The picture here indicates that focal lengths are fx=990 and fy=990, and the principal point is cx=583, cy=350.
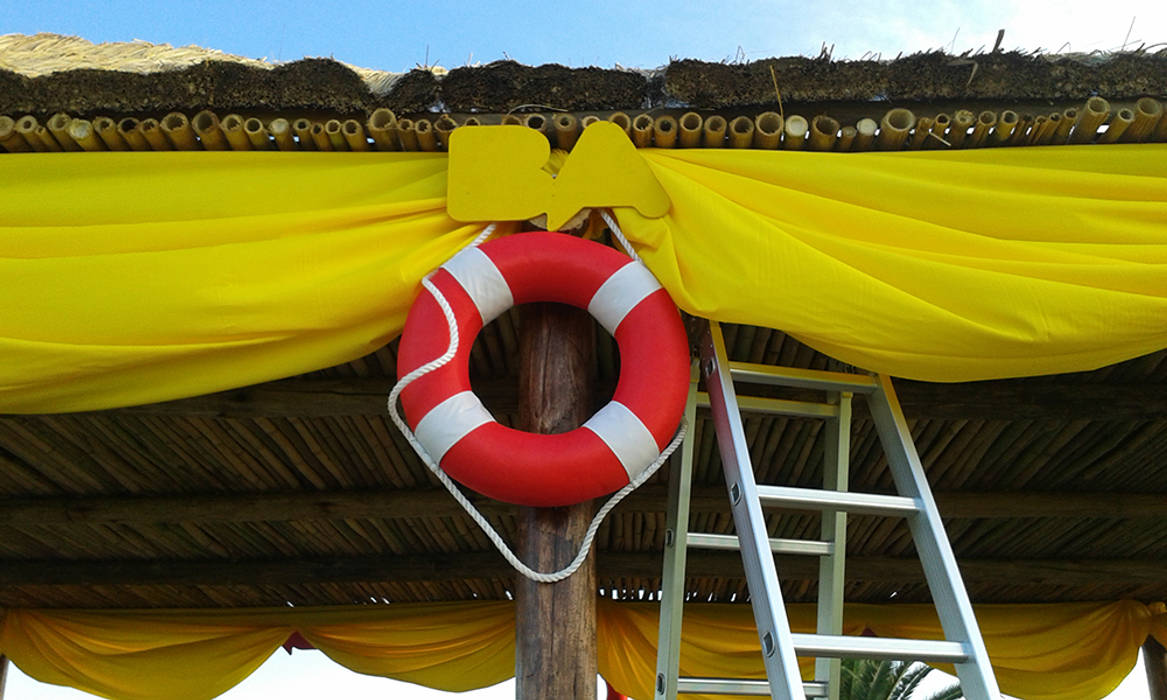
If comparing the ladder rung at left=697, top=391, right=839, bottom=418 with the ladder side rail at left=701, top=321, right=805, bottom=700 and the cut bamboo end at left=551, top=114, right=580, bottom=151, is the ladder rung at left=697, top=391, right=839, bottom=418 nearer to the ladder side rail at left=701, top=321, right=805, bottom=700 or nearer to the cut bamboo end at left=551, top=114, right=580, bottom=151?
the ladder side rail at left=701, top=321, right=805, bottom=700

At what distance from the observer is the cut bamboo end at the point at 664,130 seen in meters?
2.11

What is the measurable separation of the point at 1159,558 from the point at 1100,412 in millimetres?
1843

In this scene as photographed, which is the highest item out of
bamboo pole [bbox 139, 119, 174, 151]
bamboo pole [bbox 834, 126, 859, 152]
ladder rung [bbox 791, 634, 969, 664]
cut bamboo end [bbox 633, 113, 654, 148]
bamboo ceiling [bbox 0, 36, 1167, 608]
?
bamboo ceiling [bbox 0, 36, 1167, 608]

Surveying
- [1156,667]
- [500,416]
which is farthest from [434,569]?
[1156,667]

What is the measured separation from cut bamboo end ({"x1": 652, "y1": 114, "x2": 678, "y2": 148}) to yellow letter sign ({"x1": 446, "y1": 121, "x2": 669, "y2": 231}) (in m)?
0.08

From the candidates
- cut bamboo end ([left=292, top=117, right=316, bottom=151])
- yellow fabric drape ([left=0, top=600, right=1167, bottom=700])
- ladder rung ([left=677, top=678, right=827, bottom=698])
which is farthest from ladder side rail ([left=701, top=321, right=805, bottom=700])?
yellow fabric drape ([left=0, top=600, right=1167, bottom=700])

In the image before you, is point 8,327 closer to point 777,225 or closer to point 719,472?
point 777,225

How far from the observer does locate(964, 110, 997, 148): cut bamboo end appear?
210 centimetres

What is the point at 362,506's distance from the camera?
3.76 meters

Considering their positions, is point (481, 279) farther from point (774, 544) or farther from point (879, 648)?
point (879, 648)

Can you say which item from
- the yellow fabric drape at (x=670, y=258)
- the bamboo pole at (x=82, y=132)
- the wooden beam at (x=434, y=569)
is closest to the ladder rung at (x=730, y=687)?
the yellow fabric drape at (x=670, y=258)

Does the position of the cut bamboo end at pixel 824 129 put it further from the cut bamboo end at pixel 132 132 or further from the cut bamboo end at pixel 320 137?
the cut bamboo end at pixel 132 132

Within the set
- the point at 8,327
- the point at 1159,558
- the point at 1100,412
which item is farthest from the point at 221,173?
the point at 1159,558

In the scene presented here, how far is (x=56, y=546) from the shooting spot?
13.9ft
